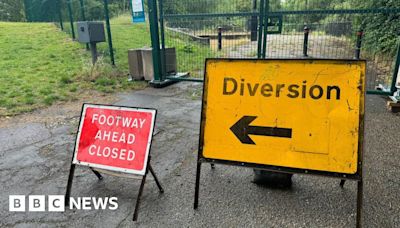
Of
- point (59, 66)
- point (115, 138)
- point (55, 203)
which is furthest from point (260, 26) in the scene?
point (59, 66)

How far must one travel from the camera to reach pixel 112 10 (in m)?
9.74

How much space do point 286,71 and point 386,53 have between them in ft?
18.0

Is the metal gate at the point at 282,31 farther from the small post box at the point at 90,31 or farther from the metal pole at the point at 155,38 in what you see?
the small post box at the point at 90,31

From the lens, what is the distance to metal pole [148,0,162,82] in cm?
626

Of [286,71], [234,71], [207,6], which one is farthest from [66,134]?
[207,6]

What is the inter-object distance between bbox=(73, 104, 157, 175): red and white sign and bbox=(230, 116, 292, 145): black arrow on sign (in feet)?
2.43

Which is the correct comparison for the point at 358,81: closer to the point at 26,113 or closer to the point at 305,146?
the point at 305,146

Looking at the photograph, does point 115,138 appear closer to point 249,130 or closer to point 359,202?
point 249,130

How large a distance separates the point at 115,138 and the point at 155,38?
4236mm

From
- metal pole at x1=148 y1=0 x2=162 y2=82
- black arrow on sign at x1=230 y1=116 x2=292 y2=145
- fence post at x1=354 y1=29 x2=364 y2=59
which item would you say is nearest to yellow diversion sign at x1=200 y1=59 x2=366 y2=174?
black arrow on sign at x1=230 y1=116 x2=292 y2=145

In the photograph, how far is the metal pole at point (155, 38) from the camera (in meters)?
6.26

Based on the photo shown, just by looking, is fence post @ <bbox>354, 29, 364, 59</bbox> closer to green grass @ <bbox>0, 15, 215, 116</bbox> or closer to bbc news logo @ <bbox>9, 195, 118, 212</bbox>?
green grass @ <bbox>0, 15, 215, 116</bbox>

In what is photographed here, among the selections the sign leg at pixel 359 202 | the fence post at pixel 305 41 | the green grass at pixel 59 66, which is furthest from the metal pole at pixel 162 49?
the sign leg at pixel 359 202

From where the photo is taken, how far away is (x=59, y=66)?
8445 mm
